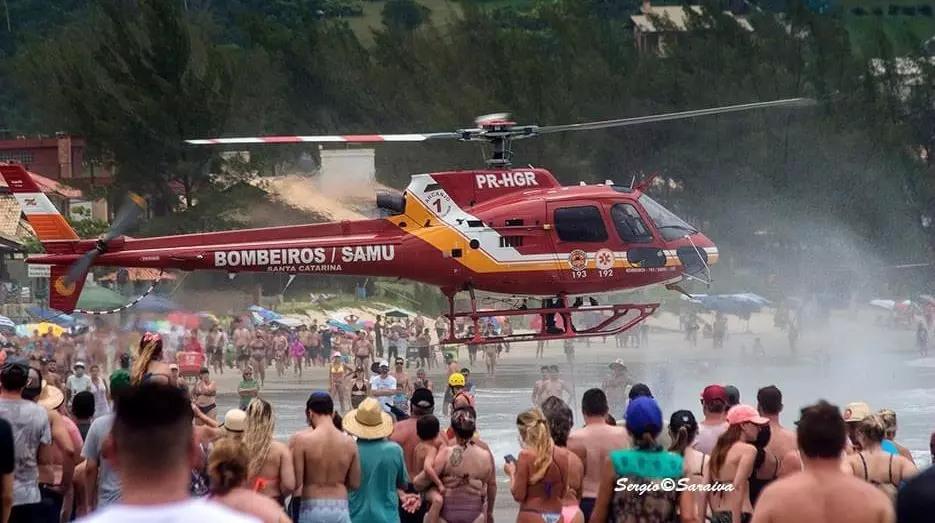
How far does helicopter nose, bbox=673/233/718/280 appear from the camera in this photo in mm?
20812

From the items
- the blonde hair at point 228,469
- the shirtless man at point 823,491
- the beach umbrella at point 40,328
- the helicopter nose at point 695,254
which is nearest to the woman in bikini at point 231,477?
the blonde hair at point 228,469

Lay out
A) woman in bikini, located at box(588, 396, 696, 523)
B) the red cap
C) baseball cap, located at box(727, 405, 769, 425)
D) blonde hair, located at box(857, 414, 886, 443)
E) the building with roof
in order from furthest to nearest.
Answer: the building with roof, the red cap, baseball cap, located at box(727, 405, 769, 425), blonde hair, located at box(857, 414, 886, 443), woman in bikini, located at box(588, 396, 696, 523)

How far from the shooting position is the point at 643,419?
764cm

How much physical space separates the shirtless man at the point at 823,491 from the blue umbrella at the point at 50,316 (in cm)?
3334

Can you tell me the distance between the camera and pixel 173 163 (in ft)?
151

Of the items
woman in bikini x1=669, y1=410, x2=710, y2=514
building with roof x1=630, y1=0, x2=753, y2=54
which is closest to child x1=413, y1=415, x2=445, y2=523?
woman in bikini x1=669, y1=410, x2=710, y2=514

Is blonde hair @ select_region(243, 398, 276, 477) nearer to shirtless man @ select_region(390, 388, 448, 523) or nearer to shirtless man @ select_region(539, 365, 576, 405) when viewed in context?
shirtless man @ select_region(390, 388, 448, 523)

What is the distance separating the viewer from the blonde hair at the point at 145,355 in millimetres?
10378

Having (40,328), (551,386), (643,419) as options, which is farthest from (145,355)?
(40,328)

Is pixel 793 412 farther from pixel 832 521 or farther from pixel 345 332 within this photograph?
pixel 832 521

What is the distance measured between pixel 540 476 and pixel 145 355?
2.95 meters

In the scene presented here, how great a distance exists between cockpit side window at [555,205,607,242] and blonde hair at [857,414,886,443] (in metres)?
11.4

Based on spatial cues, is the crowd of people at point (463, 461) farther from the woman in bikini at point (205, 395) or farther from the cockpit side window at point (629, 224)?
the cockpit side window at point (629, 224)

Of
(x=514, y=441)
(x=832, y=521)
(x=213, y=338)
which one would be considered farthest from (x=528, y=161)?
(x=832, y=521)
